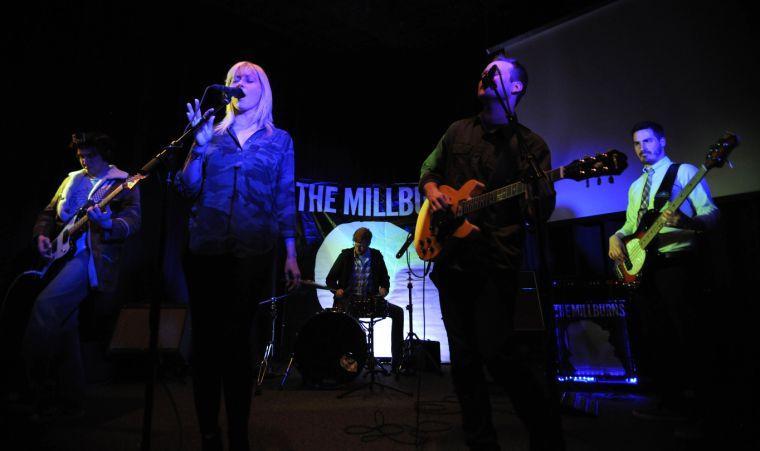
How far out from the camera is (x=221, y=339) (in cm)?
195

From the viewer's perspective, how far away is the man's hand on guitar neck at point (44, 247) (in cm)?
365

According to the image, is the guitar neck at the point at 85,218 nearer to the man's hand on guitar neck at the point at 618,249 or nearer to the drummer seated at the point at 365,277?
the drummer seated at the point at 365,277

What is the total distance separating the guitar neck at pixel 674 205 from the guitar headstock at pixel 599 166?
6.17 ft

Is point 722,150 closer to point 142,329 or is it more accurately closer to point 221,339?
point 221,339

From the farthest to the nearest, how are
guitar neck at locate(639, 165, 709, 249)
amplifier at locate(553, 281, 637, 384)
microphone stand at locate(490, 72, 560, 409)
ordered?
amplifier at locate(553, 281, 637, 384)
guitar neck at locate(639, 165, 709, 249)
microphone stand at locate(490, 72, 560, 409)

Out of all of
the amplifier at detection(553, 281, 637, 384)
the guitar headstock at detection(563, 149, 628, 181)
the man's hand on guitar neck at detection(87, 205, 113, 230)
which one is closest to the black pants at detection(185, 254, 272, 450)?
the guitar headstock at detection(563, 149, 628, 181)

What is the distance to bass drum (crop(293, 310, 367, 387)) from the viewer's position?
514 cm

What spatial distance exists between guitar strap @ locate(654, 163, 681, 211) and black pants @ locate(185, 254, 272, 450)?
3.54 m

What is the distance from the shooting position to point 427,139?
8047 millimetres

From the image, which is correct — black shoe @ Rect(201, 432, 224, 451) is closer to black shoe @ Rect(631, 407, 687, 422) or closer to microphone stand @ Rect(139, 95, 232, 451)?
microphone stand @ Rect(139, 95, 232, 451)

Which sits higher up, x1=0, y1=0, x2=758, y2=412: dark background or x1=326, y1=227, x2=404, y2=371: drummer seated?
x1=0, y1=0, x2=758, y2=412: dark background

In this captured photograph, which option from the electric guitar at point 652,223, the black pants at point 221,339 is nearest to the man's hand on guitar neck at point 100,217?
the black pants at point 221,339

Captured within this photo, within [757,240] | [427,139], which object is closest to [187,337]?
[427,139]

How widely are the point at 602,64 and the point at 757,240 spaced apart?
282 centimetres
